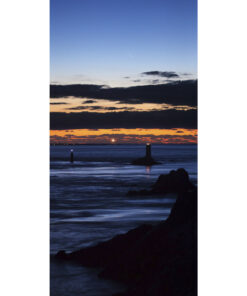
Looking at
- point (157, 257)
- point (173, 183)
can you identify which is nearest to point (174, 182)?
point (173, 183)

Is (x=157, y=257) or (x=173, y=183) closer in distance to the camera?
(x=157, y=257)

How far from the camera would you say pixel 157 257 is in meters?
2.20

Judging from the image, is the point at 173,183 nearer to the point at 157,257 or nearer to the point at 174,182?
the point at 174,182

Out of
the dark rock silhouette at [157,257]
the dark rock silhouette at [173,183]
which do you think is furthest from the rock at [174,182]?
the dark rock silhouette at [157,257]

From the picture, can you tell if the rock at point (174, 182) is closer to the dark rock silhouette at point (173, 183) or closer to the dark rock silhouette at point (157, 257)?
the dark rock silhouette at point (173, 183)

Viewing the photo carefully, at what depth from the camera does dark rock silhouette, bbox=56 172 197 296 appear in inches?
68.7

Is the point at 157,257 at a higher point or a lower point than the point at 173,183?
higher

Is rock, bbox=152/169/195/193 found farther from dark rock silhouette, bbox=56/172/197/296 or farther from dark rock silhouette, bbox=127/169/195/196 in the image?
dark rock silhouette, bbox=56/172/197/296

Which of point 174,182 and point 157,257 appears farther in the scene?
point 174,182

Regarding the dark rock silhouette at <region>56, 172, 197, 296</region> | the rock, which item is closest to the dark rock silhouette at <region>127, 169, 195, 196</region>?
the rock
